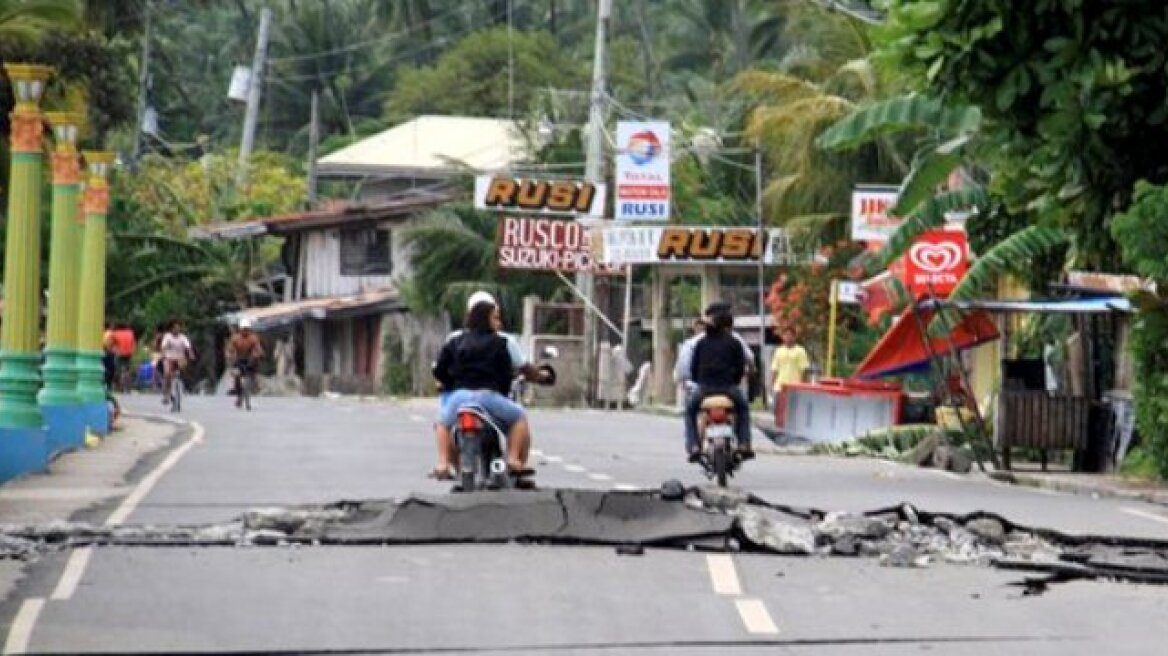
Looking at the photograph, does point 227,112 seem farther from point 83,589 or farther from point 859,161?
point 83,589

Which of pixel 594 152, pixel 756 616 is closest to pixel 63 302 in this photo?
pixel 756 616

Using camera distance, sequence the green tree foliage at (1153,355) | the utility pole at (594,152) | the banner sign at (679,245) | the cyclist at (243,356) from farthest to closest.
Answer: the banner sign at (679,245) < the utility pole at (594,152) < the cyclist at (243,356) < the green tree foliage at (1153,355)

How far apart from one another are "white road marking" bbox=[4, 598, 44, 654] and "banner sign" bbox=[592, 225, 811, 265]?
45465 millimetres

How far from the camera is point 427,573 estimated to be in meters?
15.2

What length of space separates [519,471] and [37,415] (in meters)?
9.42

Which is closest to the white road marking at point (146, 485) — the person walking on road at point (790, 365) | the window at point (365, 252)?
the person walking on road at point (790, 365)

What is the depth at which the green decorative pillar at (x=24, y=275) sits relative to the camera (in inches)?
1048

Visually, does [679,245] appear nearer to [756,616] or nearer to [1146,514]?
[1146,514]

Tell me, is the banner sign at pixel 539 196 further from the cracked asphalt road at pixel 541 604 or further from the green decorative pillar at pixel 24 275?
the cracked asphalt road at pixel 541 604

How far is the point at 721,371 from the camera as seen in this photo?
Result: 78.5 ft

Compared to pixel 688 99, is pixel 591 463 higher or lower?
lower

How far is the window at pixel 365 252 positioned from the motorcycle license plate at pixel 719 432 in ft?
177

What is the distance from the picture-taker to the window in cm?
7769

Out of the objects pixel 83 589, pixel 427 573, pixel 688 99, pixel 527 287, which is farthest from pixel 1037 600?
pixel 688 99
